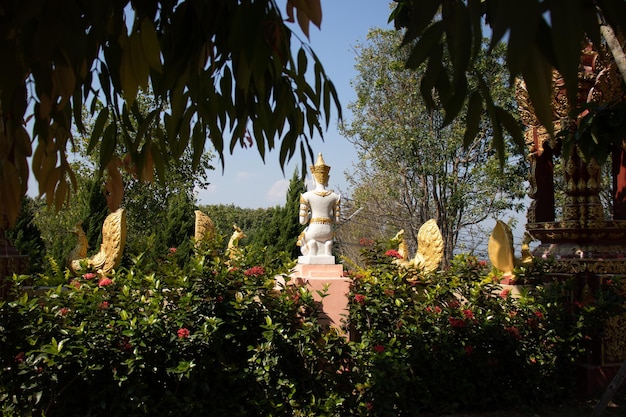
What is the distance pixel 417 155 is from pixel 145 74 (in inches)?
505

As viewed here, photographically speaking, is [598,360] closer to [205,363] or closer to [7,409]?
[205,363]

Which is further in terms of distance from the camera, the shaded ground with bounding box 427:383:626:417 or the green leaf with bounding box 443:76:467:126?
the shaded ground with bounding box 427:383:626:417

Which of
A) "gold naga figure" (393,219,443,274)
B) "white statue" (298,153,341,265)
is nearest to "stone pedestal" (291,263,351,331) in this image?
"white statue" (298,153,341,265)

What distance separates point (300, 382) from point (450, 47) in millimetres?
3918

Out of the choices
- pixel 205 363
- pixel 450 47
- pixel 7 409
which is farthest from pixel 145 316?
pixel 450 47

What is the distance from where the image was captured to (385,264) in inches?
218

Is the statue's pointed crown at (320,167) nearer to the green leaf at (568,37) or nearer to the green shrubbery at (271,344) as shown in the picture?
the green shrubbery at (271,344)

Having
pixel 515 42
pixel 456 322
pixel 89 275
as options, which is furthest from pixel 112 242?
pixel 515 42

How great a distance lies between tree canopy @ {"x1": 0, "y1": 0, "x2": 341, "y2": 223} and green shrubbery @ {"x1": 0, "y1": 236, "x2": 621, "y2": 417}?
7.96ft

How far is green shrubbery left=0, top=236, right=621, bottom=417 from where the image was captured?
13.1ft

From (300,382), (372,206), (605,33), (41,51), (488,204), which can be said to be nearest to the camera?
(41,51)

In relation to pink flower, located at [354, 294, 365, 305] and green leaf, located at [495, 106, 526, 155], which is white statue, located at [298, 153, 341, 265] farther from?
green leaf, located at [495, 106, 526, 155]

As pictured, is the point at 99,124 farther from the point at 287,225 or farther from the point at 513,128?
the point at 287,225

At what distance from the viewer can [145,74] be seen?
61.1 inches
